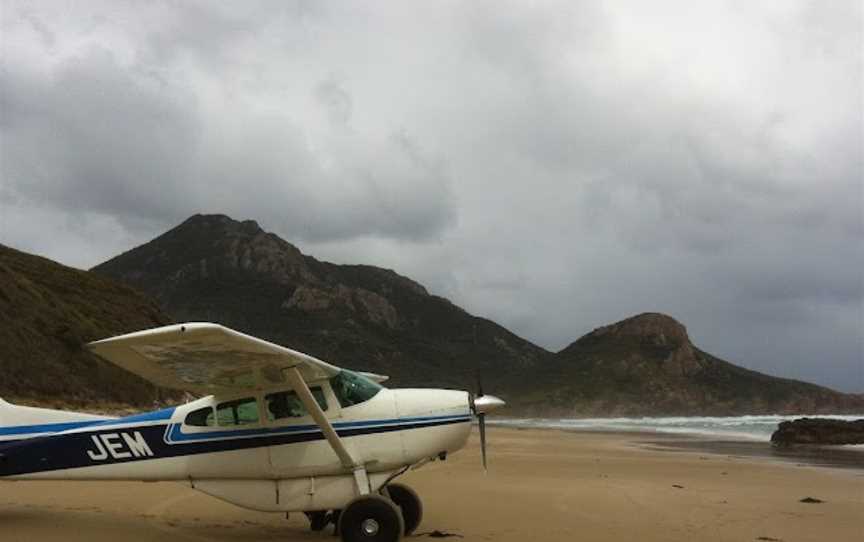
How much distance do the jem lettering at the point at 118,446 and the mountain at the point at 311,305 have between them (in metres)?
105

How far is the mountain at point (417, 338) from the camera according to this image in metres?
122

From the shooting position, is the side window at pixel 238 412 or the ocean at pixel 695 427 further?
the ocean at pixel 695 427

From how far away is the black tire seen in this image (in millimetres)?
8922

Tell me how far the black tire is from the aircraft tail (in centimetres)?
381

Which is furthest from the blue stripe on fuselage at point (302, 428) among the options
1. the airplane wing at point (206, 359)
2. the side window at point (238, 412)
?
the airplane wing at point (206, 359)

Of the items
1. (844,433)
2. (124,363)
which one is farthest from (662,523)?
(844,433)

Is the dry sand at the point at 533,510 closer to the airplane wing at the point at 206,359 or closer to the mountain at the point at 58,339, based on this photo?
the airplane wing at the point at 206,359

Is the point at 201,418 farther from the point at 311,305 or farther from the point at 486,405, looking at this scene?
the point at 311,305

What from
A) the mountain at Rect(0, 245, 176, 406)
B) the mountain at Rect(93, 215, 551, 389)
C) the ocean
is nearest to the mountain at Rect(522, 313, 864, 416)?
the mountain at Rect(93, 215, 551, 389)

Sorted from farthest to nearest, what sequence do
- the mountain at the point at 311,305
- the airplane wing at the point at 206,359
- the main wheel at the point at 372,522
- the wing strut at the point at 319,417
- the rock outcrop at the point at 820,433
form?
1. the mountain at the point at 311,305
2. the rock outcrop at the point at 820,433
3. the wing strut at the point at 319,417
4. the main wheel at the point at 372,522
5. the airplane wing at the point at 206,359

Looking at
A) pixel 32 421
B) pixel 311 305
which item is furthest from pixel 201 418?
pixel 311 305

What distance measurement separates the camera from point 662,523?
9539 mm

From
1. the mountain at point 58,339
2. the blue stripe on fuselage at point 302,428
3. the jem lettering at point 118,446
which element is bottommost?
the jem lettering at point 118,446

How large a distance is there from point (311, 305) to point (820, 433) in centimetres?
12214
